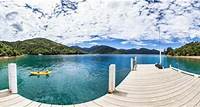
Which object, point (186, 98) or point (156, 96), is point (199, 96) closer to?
point (186, 98)

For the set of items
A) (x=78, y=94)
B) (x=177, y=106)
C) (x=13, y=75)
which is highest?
(x=13, y=75)

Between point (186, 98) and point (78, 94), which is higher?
point (186, 98)

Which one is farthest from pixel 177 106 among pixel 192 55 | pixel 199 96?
pixel 192 55

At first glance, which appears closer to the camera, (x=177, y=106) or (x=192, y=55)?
(x=177, y=106)

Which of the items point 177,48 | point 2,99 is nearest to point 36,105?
point 2,99

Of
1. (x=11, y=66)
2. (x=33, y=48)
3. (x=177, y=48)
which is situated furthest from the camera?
(x=33, y=48)

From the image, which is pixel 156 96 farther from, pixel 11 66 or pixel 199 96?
pixel 11 66

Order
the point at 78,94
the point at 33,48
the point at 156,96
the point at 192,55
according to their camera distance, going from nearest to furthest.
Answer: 1. the point at 156,96
2. the point at 78,94
3. the point at 192,55
4. the point at 33,48

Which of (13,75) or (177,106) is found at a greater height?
(13,75)

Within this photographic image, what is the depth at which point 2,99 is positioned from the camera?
6.16m

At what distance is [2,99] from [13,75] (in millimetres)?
930

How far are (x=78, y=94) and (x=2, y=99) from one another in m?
11.9

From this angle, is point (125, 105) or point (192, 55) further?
point (192, 55)

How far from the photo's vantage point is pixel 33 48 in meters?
154
